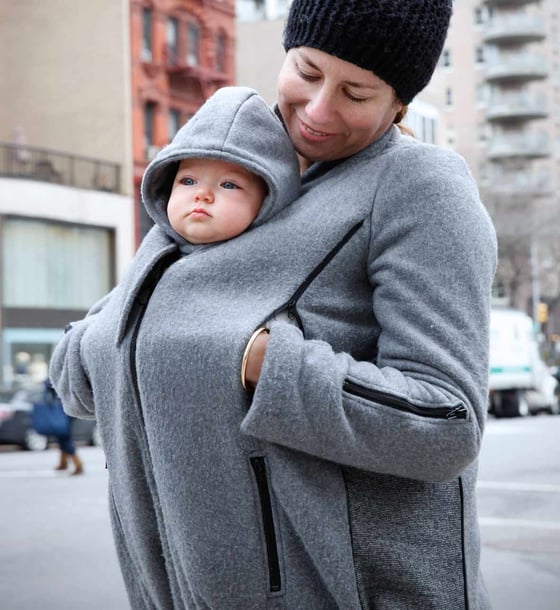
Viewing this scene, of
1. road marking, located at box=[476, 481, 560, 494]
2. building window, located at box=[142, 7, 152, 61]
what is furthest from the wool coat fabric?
building window, located at box=[142, 7, 152, 61]

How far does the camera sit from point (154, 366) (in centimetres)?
180

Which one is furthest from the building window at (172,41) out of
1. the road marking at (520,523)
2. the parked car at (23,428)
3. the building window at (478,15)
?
the building window at (478,15)

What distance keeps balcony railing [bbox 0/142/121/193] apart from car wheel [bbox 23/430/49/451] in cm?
1249

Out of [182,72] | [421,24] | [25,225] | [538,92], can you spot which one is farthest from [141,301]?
[538,92]

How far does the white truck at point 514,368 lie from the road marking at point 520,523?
20373mm

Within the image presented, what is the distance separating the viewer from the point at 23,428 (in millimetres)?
20578

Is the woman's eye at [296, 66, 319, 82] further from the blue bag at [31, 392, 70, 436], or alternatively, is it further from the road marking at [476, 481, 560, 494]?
the blue bag at [31, 392, 70, 436]

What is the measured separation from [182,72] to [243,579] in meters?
35.6

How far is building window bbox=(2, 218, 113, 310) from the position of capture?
105 feet

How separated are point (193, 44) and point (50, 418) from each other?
23457 mm

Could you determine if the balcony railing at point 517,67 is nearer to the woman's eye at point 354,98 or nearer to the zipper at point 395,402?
the woman's eye at point 354,98

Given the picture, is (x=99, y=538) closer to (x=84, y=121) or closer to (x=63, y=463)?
(x=63, y=463)

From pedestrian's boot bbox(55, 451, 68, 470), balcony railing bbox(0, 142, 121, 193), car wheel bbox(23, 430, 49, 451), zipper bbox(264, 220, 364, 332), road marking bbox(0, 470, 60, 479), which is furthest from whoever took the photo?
balcony railing bbox(0, 142, 121, 193)

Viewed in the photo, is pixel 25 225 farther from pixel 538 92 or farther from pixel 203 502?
pixel 538 92
